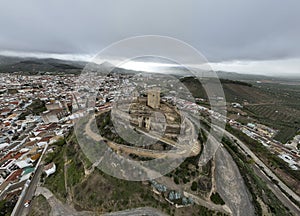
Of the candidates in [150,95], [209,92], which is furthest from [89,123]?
[209,92]

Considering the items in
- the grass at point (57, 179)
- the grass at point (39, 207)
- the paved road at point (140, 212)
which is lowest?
the grass at point (39, 207)

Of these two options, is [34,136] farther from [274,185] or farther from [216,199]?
[274,185]

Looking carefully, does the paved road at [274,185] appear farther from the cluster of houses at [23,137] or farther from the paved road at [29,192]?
the paved road at [29,192]

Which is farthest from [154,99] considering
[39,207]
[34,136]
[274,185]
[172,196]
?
[34,136]

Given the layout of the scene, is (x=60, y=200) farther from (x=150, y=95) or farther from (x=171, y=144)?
(x=150, y=95)

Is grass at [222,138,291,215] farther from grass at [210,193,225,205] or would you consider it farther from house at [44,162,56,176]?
house at [44,162,56,176]

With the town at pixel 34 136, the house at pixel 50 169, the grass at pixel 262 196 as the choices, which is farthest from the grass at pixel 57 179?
the grass at pixel 262 196

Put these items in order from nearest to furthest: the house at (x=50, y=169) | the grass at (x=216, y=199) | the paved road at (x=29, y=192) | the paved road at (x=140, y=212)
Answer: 1. the paved road at (x=140, y=212)
2. the grass at (x=216, y=199)
3. the paved road at (x=29, y=192)
4. the house at (x=50, y=169)

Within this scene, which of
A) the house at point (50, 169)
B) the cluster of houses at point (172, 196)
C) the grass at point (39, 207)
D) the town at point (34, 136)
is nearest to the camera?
the cluster of houses at point (172, 196)

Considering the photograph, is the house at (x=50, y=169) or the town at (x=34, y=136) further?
the house at (x=50, y=169)
